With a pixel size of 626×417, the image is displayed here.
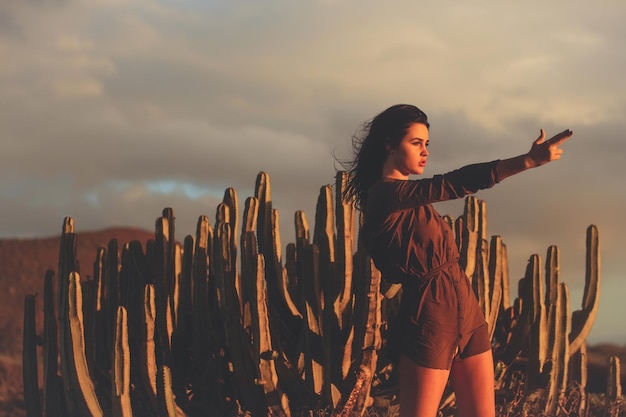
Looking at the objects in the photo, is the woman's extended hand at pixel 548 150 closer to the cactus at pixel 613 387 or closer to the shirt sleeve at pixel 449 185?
the shirt sleeve at pixel 449 185

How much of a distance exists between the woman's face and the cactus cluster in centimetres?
199

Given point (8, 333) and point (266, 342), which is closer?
point (266, 342)

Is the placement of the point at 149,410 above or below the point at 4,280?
below

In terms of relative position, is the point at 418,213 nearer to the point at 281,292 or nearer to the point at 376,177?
the point at 376,177

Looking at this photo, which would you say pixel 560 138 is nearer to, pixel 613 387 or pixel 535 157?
pixel 535 157

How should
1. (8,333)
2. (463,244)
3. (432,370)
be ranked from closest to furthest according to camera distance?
(432,370)
(463,244)
(8,333)

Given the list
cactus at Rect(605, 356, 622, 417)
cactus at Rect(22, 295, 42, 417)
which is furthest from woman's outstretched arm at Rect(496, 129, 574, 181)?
cactus at Rect(22, 295, 42, 417)

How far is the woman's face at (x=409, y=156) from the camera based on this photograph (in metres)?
4.04

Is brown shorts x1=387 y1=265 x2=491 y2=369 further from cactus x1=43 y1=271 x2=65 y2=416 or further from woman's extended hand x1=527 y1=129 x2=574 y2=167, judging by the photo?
cactus x1=43 y1=271 x2=65 y2=416

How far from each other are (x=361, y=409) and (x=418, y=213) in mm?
3131

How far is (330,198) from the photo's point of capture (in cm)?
658

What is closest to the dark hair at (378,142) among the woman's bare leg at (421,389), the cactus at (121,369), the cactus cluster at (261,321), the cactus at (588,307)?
the woman's bare leg at (421,389)

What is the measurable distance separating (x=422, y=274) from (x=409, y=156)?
50cm

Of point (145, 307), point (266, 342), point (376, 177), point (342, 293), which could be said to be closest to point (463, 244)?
point (342, 293)
